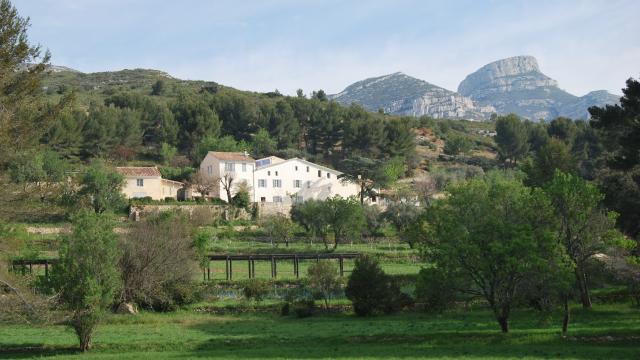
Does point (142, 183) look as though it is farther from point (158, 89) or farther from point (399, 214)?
point (158, 89)

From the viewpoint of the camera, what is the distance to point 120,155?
88812mm

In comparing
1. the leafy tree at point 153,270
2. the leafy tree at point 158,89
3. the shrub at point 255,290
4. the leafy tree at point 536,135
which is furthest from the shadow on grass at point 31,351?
the leafy tree at point 158,89

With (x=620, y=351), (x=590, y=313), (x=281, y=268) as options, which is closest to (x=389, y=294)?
(x=590, y=313)

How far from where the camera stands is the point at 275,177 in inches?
3231

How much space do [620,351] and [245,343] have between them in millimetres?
13501

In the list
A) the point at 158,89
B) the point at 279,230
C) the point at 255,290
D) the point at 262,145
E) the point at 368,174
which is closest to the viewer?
the point at 255,290

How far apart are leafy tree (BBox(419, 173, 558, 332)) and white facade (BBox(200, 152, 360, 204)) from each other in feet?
168

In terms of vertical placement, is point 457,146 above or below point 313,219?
above

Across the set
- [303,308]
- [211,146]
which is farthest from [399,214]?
[211,146]

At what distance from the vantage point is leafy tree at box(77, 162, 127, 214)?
212 feet

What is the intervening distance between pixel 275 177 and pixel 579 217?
5804 centimetres

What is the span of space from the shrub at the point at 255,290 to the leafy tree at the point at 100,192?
3027 centimetres

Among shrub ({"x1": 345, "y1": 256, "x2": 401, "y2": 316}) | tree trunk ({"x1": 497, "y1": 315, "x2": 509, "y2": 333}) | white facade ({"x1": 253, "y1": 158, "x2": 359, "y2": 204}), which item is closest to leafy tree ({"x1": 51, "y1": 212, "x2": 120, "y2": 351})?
shrub ({"x1": 345, "y1": 256, "x2": 401, "y2": 316})

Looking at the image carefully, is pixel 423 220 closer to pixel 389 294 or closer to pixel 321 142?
pixel 389 294
